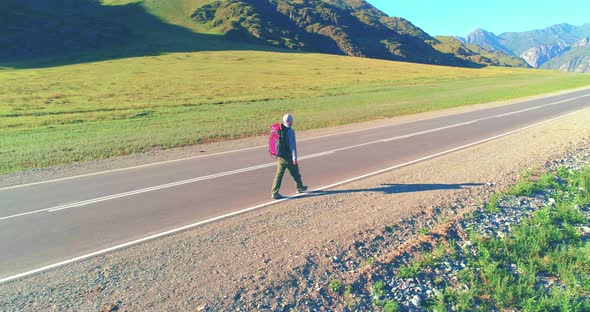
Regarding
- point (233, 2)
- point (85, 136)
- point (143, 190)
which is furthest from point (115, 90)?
point (233, 2)

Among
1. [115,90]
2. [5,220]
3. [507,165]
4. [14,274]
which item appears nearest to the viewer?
[14,274]

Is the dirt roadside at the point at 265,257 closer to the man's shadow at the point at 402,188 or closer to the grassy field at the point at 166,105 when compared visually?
the man's shadow at the point at 402,188

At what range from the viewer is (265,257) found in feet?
21.0

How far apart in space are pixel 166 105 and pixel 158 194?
2630 centimetres

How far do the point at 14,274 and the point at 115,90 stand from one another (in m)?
44.0

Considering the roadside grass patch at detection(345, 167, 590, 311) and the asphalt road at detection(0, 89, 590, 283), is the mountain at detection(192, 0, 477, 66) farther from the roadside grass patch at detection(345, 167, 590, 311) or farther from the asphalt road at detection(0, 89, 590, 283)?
the roadside grass patch at detection(345, 167, 590, 311)

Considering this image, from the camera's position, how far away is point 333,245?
680cm

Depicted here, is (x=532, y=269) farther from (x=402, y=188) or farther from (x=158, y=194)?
(x=158, y=194)

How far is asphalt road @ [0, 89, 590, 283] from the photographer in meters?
7.15

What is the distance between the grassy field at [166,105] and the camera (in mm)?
18578

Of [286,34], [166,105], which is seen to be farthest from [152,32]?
[166,105]

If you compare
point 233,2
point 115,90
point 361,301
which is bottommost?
point 361,301

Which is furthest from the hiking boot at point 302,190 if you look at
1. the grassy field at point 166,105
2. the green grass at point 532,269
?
the grassy field at point 166,105

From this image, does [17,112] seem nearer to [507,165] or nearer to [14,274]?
[14,274]
